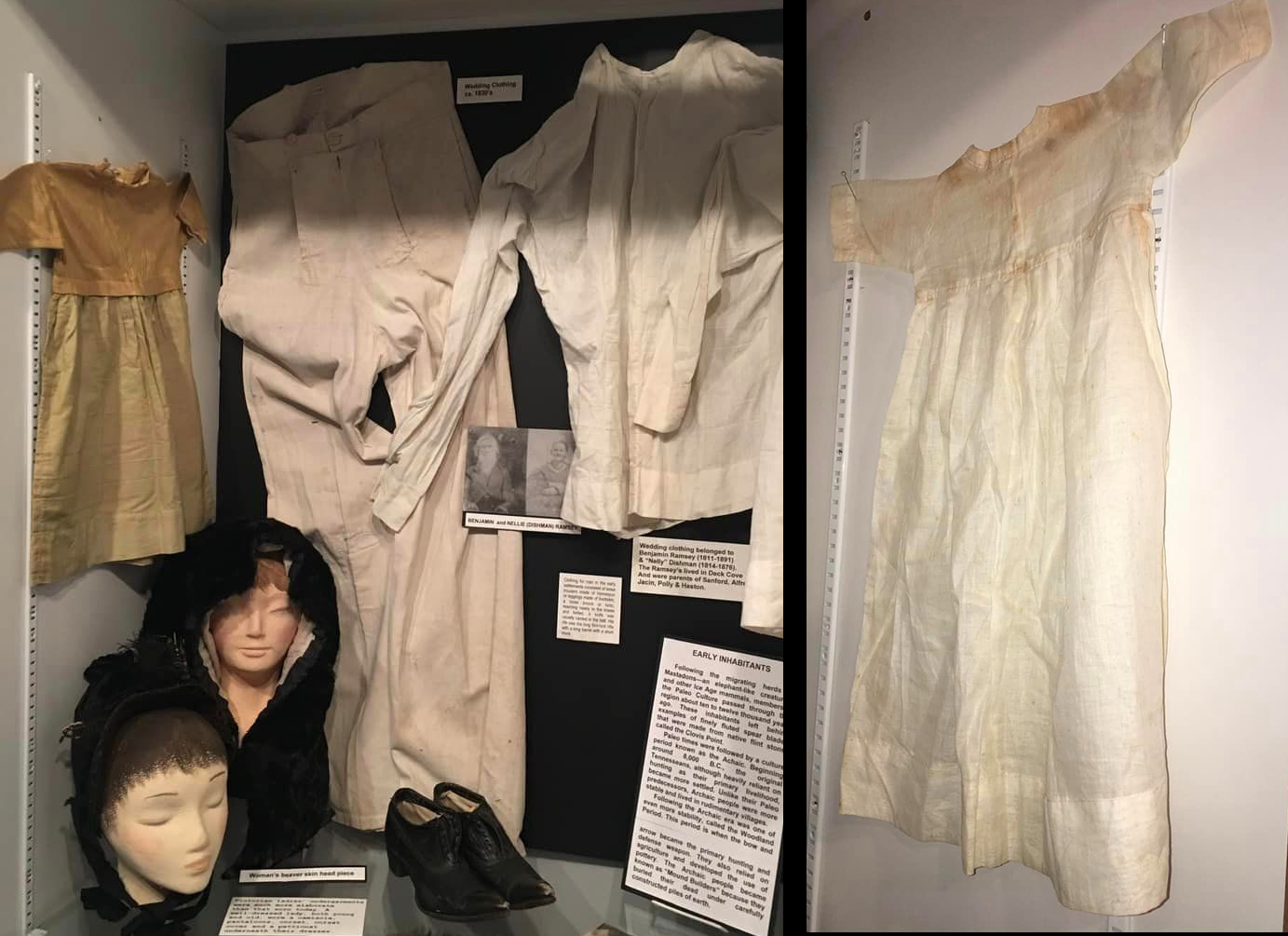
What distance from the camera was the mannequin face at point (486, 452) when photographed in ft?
3.51

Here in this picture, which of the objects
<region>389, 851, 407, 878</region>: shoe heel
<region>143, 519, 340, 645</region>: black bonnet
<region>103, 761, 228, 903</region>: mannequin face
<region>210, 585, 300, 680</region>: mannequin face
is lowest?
<region>389, 851, 407, 878</region>: shoe heel

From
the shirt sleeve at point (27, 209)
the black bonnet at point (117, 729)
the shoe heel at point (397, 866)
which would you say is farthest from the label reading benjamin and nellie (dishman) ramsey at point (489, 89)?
the shoe heel at point (397, 866)

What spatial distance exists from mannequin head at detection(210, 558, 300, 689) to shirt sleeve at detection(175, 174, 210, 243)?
41 centimetres

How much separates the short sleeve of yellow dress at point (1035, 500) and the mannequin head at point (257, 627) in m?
0.70

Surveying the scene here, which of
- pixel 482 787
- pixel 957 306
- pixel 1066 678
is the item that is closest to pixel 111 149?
pixel 482 787

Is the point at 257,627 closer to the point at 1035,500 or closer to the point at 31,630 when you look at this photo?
the point at 31,630

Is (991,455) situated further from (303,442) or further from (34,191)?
(34,191)

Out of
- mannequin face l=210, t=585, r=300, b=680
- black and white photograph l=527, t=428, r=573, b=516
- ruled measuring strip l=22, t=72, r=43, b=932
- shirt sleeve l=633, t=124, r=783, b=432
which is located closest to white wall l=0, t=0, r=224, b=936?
ruled measuring strip l=22, t=72, r=43, b=932

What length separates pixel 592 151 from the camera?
3.47ft

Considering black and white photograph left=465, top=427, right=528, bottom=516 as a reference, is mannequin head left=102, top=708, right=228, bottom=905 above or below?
below

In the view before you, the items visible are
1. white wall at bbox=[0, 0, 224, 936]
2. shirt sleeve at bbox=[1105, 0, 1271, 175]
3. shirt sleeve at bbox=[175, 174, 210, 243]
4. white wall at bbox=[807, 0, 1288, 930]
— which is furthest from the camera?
shirt sleeve at bbox=[175, 174, 210, 243]

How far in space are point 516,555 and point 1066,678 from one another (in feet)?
1.96

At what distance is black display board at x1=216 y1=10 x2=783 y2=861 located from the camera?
3.42 ft

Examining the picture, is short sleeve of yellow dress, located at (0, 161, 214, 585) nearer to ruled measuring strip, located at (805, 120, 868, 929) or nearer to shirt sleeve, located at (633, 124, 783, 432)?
shirt sleeve, located at (633, 124, 783, 432)
